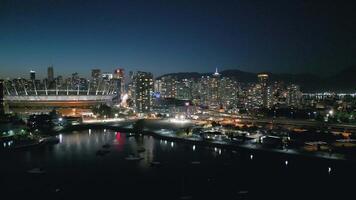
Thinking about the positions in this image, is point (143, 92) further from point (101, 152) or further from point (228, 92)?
point (101, 152)

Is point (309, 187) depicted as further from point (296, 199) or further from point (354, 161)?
point (354, 161)

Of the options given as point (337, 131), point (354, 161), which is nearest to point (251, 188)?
point (354, 161)

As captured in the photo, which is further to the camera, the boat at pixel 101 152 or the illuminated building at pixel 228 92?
the illuminated building at pixel 228 92

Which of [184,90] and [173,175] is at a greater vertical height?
[184,90]

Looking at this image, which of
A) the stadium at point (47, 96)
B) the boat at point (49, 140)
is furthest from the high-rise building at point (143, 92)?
the boat at point (49, 140)

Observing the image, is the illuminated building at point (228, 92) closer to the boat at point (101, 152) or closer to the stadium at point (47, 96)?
the stadium at point (47, 96)

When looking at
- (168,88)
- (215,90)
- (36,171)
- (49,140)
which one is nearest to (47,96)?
(49,140)
